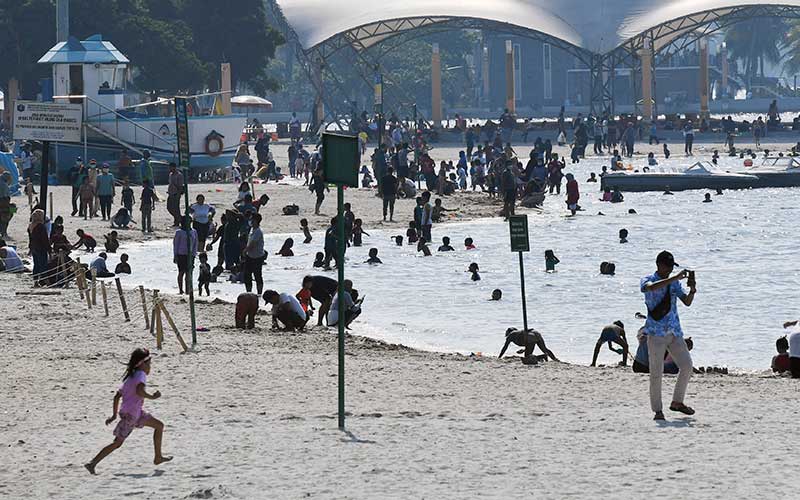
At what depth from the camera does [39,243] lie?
22.3 meters

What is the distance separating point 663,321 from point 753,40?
393 ft

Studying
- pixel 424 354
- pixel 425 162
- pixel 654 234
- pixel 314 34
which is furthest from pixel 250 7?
pixel 424 354

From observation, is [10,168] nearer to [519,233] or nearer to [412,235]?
[412,235]

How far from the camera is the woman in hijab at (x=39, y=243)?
22234 millimetres

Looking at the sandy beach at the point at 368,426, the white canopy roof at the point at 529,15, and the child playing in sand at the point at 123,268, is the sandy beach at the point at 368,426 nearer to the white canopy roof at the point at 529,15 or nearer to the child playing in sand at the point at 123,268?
the child playing in sand at the point at 123,268

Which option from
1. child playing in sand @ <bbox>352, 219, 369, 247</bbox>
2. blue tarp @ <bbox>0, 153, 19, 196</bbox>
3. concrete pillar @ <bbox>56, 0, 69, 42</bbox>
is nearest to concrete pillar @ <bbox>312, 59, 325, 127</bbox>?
concrete pillar @ <bbox>56, 0, 69, 42</bbox>

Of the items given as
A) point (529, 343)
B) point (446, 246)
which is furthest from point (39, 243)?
point (446, 246)

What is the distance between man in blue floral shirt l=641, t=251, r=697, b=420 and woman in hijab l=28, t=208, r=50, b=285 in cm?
1190

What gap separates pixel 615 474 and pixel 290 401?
3945 millimetres

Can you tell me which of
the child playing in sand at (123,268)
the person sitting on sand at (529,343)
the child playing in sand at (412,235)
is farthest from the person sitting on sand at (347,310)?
the child playing in sand at (412,235)

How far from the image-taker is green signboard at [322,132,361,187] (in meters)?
11.7

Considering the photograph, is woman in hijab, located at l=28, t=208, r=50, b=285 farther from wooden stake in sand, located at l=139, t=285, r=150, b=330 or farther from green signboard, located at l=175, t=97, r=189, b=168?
green signboard, located at l=175, t=97, r=189, b=168

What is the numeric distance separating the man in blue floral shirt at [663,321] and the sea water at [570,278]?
6.34 metres

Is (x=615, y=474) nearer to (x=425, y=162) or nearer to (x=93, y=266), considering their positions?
(x=93, y=266)
